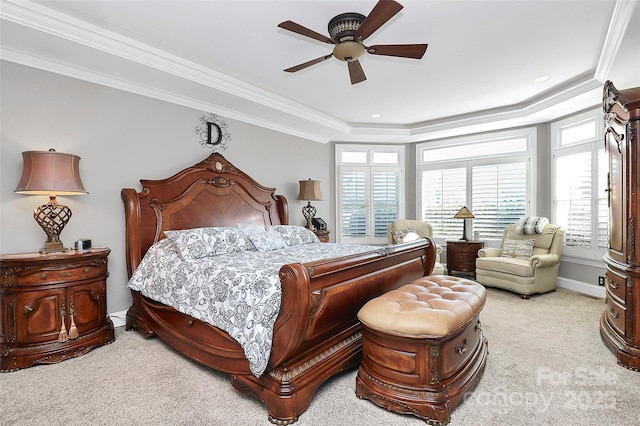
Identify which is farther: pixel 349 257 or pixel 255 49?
pixel 255 49

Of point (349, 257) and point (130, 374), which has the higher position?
point (349, 257)

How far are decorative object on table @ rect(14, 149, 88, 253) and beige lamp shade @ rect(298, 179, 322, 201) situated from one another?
303 centimetres

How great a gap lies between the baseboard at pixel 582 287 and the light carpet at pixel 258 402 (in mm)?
1908

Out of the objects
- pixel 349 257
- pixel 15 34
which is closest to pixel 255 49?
pixel 15 34

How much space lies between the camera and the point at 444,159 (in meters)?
6.30

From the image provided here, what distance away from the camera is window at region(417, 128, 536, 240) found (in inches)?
215

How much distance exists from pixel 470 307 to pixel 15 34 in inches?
162

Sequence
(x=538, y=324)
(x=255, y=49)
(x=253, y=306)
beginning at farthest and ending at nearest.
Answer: (x=538, y=324) → (x=255, y=49) → (x=253, y=306)

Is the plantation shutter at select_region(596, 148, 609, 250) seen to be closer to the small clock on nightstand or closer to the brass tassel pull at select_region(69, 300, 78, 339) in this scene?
the small clock on nightstand

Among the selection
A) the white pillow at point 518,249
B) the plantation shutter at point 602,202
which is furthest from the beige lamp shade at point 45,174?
the plantation shutter at point 602,202

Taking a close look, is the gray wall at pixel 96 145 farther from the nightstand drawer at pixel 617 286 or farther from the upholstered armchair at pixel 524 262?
the nightstand drawer at pixel 617 286

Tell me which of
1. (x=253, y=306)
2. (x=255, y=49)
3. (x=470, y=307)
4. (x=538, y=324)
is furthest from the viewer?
(x=538, y=324)

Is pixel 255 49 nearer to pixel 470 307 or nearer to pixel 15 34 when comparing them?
pixel 15 34

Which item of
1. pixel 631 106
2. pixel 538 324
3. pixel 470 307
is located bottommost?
pixel 538 324
